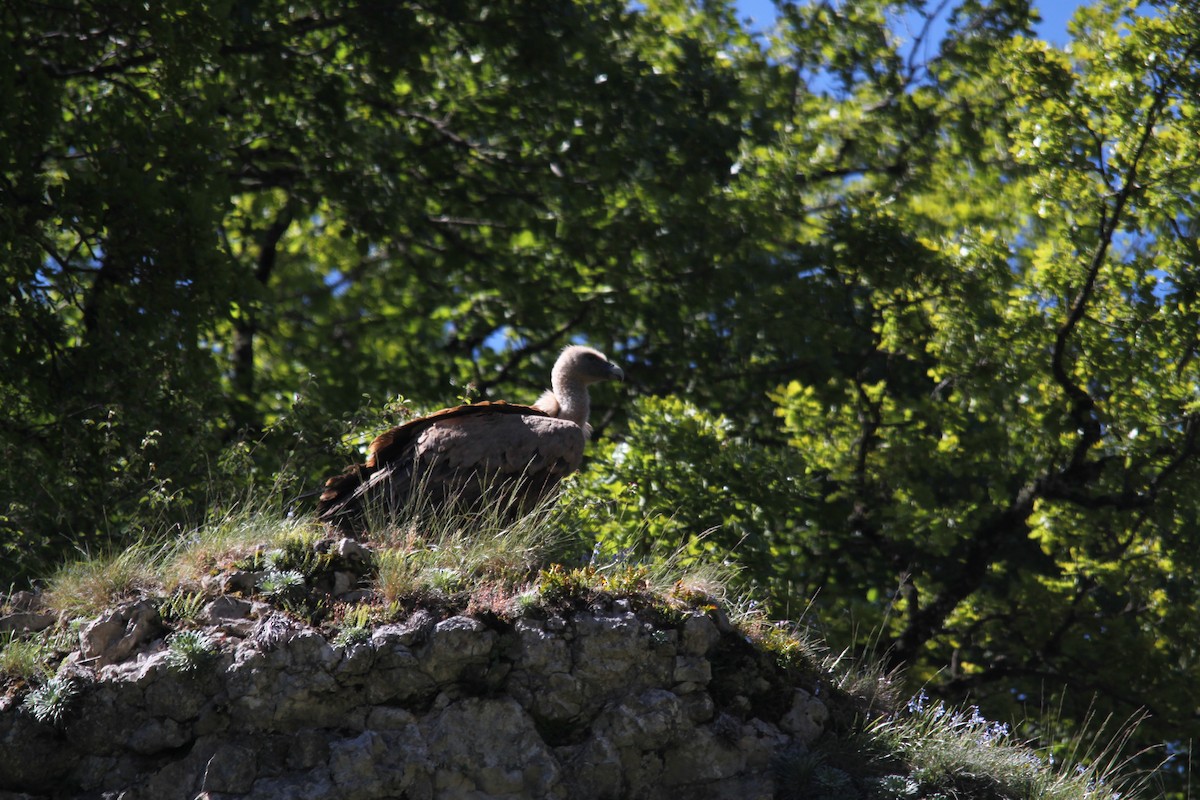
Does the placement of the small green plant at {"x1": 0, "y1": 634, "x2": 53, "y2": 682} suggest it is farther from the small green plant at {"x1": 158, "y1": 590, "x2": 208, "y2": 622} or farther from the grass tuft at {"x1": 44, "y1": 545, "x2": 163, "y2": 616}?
the small green plant at {"x1": 158, "y1": 590, "x2": 208, "y2": 622}

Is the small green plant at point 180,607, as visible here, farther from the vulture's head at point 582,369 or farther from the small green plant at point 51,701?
the vulture's head at point 582,369

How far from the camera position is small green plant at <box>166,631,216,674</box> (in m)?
6.41

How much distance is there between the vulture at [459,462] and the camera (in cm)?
854

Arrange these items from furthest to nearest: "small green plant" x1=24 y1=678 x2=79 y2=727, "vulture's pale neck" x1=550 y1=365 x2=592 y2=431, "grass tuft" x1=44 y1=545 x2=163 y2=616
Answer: "vulture's pale neck" x1=550 y1=365 x2=592 y2=431 < "grass tuft" x1=44 y1=545 x2=163 y2=616 < "small green plant" x1=24 y1=678 x2=79 y2=727

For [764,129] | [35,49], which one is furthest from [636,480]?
[35,49]

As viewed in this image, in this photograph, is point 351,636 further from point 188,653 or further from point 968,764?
point 968,764

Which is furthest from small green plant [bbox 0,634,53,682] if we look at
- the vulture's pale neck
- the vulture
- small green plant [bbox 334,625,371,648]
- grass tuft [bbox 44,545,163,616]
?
the vulture's pale neck

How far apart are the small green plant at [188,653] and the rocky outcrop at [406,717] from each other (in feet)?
0.06

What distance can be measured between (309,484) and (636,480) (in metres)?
2.79

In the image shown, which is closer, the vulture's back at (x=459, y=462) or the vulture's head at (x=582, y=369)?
the vulture's back at (x=459, y=462)

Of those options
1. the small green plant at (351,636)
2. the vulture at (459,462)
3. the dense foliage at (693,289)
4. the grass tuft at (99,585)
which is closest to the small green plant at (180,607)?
the grass tuft at (99,585)

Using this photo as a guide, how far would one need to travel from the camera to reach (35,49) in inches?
490

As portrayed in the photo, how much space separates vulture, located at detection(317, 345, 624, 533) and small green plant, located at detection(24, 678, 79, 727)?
227 cm

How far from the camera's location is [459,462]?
28.5ft
